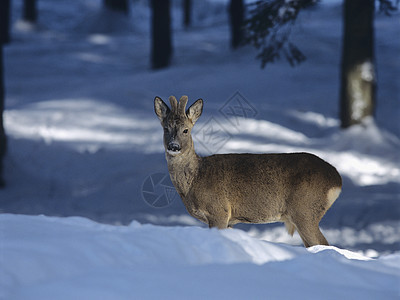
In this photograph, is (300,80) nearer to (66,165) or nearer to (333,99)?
(333,99)

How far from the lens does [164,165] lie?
8555 millimetres

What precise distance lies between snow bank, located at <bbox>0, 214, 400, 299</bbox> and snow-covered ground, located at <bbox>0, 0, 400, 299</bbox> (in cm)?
1

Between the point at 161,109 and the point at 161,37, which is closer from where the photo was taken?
the point at 161,109

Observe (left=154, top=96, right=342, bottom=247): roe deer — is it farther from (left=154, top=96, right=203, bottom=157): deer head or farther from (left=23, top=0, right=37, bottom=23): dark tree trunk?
(left=23, top=0, right=37, bottom=23): dark tree trunk

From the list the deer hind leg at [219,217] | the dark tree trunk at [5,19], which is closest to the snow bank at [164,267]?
the deer hind leg at [219,217]

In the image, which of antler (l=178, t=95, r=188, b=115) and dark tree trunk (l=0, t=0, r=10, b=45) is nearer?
antler (l=178, t=95, r=188, b=115)

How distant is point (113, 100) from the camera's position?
11617 mm

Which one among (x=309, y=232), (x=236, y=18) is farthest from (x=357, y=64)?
(x=236, y=18)

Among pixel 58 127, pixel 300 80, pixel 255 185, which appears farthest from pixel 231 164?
pixel 300 80

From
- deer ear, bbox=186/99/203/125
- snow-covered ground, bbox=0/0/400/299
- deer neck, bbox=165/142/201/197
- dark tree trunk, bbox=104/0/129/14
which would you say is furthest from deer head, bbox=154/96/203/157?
dark tree trunk, bbox=104/0/129/14

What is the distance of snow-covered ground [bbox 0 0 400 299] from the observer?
9.04ft

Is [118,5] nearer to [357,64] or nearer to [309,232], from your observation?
[357,64]

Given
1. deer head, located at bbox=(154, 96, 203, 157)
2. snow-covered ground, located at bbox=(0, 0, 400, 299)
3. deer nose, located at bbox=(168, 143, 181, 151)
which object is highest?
deer head, located at bbox=(154, 96, 203, 157)

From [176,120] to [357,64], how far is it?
21.8ft
